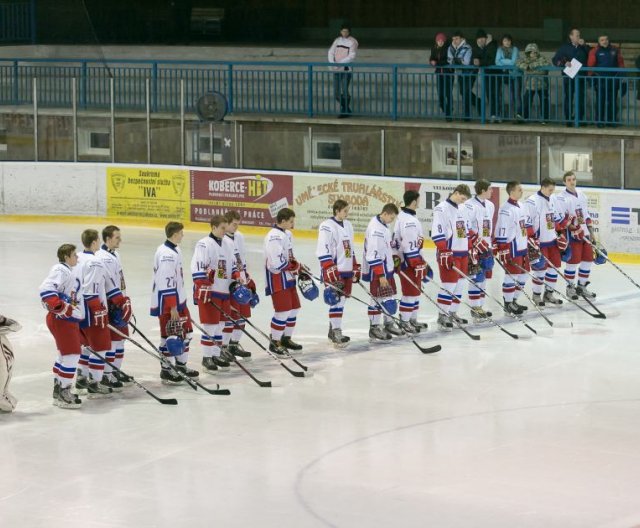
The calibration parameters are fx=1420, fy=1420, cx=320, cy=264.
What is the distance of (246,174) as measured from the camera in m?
22.8

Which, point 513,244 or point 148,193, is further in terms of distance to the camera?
point 148,193

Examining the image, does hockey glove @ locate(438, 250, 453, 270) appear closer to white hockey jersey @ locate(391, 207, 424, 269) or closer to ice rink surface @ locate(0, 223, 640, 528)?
white hockey jersey @ locate(391, 207, 424, 269)

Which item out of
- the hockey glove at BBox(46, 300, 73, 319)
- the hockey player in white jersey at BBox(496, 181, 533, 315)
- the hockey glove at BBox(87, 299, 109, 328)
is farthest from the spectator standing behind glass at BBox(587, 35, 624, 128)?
the hockey glove at BBox(46, 300, 73, 319)

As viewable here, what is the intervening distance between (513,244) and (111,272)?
537 cm

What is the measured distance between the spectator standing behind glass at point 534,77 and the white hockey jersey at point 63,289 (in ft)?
38.7

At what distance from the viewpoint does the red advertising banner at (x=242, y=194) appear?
22.4 m

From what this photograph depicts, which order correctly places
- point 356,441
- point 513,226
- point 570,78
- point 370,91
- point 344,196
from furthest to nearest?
point 370,91 → point 344,196 → point 570,78 → point 513,226 → point 356,441

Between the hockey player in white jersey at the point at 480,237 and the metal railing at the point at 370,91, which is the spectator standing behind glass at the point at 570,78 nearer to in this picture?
the metal railing at the point at 370,91

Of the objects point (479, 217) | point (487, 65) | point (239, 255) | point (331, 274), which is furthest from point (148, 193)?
point (239, 255)

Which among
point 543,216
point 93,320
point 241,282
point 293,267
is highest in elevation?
point 543,216

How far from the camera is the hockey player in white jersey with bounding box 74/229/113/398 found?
11.4 metres

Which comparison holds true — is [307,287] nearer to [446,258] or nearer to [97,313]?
[446,258]

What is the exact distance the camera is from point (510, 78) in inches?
865

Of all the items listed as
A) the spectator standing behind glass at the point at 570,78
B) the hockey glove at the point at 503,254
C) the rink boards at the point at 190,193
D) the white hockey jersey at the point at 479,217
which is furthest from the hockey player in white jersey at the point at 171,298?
the spectator standing behind glass at the point at 570,78
